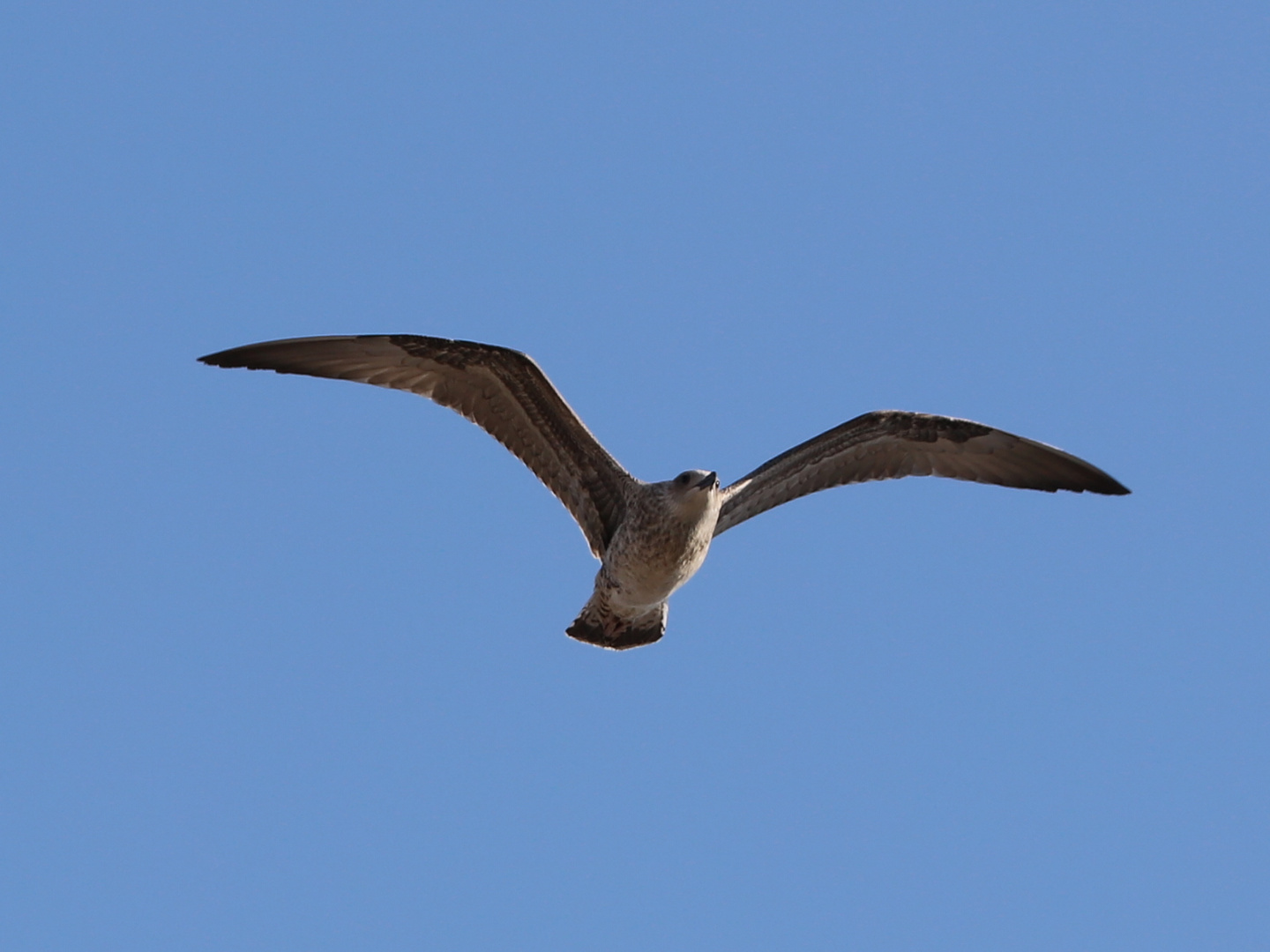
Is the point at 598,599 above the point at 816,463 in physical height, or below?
below

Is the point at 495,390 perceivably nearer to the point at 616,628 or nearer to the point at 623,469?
the point at 623,469

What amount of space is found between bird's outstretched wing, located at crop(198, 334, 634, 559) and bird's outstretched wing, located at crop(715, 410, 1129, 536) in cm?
101

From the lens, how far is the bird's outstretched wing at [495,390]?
11.0 metres

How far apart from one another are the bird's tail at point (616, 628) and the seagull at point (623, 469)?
10mm

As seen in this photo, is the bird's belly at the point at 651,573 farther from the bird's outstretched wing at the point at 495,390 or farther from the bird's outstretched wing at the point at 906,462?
the bird's outstretched wing at the point at 906,462

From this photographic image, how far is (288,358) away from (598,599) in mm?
3041

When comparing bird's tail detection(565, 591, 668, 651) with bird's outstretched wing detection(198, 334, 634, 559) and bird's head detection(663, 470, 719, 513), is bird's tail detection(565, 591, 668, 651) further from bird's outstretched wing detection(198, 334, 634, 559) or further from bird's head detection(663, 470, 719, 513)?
bird's head detection(663, 470, 719, 513)

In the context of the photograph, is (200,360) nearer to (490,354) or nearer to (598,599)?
(490,354)

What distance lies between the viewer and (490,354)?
11.0 meters

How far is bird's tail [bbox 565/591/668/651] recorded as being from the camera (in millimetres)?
11617

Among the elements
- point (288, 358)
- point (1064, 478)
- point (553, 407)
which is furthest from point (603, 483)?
point (1064, 478)

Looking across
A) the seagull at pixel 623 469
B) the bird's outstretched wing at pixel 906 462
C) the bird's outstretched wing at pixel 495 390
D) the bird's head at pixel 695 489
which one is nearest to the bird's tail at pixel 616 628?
the seagull at pixel 623 469

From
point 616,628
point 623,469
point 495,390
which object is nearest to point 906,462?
point 623,469

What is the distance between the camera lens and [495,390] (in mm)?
11188
